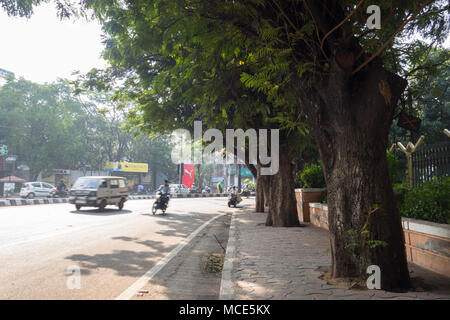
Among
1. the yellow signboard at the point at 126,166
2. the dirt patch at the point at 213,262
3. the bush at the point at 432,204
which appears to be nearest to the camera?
the bush at the point at 432,204

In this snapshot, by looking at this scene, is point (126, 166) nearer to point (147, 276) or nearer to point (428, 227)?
point (147, 276)

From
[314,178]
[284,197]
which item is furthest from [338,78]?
[314,178]

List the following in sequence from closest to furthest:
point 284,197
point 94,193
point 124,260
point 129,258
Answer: point 124,260
point 129,258
point 284,197
point 94,193

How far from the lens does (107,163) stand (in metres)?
44.4

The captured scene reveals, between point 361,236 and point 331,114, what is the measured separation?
5.27ft

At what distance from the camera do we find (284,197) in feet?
35.1

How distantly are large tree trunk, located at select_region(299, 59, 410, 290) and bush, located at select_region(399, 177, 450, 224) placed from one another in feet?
5.27

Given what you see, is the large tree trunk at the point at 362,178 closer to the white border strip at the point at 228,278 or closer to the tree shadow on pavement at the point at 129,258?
the white border strip at the point at 228,278

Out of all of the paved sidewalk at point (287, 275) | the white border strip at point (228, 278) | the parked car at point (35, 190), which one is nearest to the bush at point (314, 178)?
the paved sidewalk at point (287, 275)

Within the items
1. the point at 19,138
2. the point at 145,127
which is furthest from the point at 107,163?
the point at 145,127

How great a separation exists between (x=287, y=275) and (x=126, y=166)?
44193 millimetres

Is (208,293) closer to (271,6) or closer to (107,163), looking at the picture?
(271,6)

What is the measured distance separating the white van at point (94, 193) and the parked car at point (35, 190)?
510 inches

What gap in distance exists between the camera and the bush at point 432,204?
5156 millimetres
